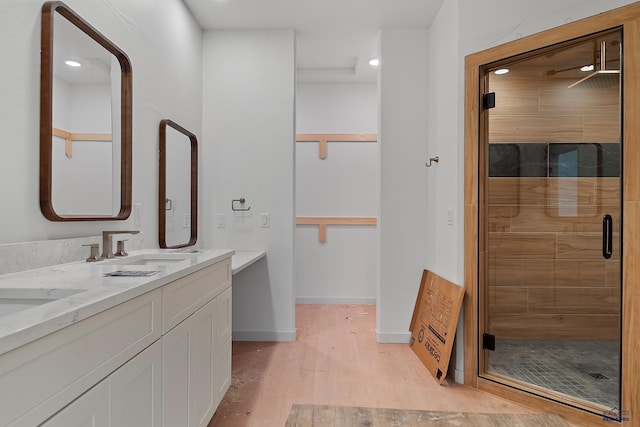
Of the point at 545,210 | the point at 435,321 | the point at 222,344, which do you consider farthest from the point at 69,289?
the point at 545,210

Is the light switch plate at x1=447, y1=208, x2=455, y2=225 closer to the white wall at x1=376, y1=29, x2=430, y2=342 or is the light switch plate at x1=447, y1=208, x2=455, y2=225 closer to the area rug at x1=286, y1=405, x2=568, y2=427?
the white wall at x1=376, y1=29, x2=430, y2=342

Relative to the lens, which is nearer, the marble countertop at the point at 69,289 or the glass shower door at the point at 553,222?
the marble countertop at the point at 69,289

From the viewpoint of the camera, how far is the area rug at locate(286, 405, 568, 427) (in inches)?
75.4

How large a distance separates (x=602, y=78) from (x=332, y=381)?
252cm

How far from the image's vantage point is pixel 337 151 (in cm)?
448

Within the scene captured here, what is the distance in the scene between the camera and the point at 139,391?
110 cm

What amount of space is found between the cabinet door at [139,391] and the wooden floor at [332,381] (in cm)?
88

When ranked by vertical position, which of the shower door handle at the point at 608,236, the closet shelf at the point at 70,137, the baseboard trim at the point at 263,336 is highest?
the closet shelf at the point at 70,137

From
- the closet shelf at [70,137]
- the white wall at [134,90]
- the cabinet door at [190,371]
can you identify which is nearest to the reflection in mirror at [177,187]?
the white wall at [134,90]

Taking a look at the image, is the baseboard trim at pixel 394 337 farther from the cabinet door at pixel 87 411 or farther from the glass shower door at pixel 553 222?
the cabinet door at pixel 87 411

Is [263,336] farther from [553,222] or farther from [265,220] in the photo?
[553,222]

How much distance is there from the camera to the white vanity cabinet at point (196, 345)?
131cm

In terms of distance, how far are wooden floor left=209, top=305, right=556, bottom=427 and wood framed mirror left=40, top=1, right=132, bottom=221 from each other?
127 centimetres

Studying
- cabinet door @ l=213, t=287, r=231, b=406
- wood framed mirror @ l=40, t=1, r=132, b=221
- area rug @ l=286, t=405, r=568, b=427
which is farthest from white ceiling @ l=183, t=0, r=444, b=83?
area rug @ l=286, t=405, r=568, b=427
